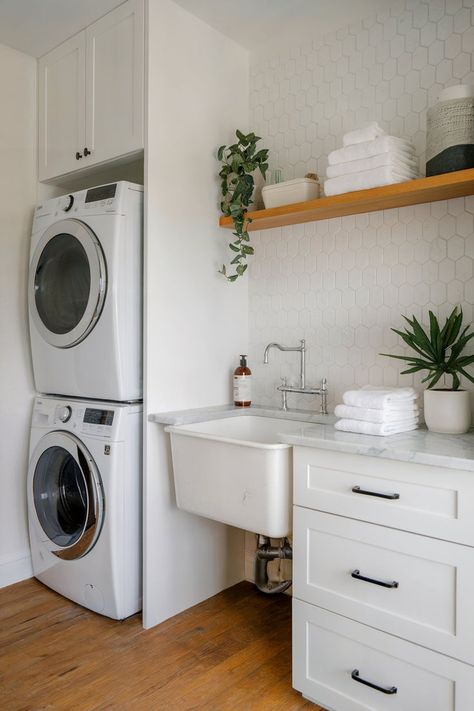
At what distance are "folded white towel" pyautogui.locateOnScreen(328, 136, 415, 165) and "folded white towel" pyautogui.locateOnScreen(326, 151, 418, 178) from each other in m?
0.01

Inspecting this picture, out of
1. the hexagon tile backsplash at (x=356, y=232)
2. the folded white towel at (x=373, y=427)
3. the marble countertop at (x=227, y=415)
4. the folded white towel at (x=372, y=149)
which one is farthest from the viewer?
the marble countertop at (x=227, y=415)

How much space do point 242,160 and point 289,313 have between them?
0.69 meters

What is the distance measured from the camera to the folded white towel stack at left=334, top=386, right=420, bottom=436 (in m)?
1.75

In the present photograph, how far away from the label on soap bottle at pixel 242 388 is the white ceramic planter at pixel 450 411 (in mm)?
885

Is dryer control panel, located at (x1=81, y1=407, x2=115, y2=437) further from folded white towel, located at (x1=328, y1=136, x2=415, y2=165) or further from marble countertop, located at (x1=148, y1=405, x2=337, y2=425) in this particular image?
folded white towel, located at (x1=328, y1=136, x2=415, y2=165)

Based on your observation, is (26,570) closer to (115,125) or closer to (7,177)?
(7,177)

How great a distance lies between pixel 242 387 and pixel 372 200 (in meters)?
0.98

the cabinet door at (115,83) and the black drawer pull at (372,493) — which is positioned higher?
the cabinet door at (115,83)

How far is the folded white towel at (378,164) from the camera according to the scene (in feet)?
6.13

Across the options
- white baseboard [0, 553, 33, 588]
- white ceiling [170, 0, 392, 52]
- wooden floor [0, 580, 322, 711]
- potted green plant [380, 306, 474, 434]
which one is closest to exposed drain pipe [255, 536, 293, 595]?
wooden floor [0, 580, 322, 711]

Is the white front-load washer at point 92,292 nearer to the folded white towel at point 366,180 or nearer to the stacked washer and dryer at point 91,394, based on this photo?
the stacked washer and dryer at point 91,394

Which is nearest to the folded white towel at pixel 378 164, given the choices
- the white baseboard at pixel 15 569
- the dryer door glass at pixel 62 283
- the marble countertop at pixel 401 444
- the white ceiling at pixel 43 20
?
the marble countertop at pixel 401 444

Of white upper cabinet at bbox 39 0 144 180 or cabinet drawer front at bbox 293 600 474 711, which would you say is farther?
white upper cabinet at bbox 39 0 144 180

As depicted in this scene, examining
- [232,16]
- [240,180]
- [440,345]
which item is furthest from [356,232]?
[232,16]
